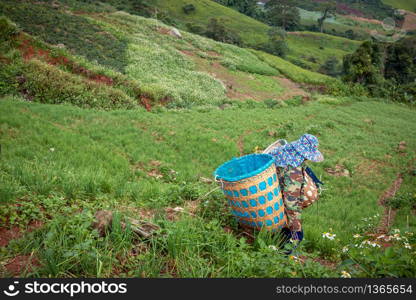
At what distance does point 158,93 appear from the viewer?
17.5m

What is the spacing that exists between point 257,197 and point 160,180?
438 cm

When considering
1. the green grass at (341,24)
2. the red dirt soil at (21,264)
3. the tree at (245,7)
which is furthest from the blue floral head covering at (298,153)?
the tree at (245,7)

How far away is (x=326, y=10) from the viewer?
8675 cm

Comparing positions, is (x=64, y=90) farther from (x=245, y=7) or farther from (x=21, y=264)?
(x=245, y=7)

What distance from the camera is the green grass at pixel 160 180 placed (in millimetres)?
2795

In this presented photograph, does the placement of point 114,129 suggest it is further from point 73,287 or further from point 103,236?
point 73,287

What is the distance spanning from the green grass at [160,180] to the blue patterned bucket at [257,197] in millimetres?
292

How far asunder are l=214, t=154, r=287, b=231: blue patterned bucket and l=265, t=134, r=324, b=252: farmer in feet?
0.51

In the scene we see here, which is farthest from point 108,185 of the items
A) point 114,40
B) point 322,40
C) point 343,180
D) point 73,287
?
point 322,40

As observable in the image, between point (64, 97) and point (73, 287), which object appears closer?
point (73, 287)

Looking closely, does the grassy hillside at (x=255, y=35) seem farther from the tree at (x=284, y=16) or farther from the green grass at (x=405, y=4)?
the green grass at (x=405, y=4)

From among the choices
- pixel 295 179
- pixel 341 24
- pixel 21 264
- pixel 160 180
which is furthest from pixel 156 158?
pixel 341 24

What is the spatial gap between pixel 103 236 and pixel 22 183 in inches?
71.7

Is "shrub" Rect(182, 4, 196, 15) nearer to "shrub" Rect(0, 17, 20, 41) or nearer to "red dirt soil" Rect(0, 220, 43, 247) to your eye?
"shrub" Rect(0, 17, 20, 41)
